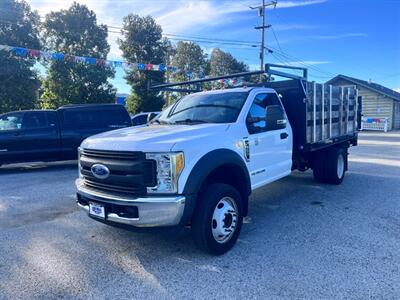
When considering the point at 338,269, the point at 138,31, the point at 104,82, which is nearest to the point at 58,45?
the point at 104,82

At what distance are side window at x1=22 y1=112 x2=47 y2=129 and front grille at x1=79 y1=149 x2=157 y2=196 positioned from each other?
22.8ft

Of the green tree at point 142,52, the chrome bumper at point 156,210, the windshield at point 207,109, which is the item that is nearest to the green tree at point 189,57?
the green tree at point 142,52

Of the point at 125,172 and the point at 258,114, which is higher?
the point at 258,114

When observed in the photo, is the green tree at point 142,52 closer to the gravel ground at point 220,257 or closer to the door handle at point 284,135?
the gravel ground at point 220,257

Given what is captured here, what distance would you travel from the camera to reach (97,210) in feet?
12.3

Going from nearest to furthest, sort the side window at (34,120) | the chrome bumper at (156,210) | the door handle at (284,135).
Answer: the chrome bumper at (156,210) < the door handle at (284,135) < the side window at (34,120)

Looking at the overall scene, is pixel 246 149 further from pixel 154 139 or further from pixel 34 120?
pixel 34 120

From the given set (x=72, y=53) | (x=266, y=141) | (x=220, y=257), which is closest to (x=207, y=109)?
(x=266, y=141)

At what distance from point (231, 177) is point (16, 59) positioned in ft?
52.1

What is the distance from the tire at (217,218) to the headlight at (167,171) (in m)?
Result: 0.44

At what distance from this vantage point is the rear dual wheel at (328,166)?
7184 millimetres

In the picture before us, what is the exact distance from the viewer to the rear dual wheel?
718 centimetres

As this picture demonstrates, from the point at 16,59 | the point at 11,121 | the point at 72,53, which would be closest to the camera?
the point at 11,121

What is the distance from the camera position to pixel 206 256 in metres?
3.86
